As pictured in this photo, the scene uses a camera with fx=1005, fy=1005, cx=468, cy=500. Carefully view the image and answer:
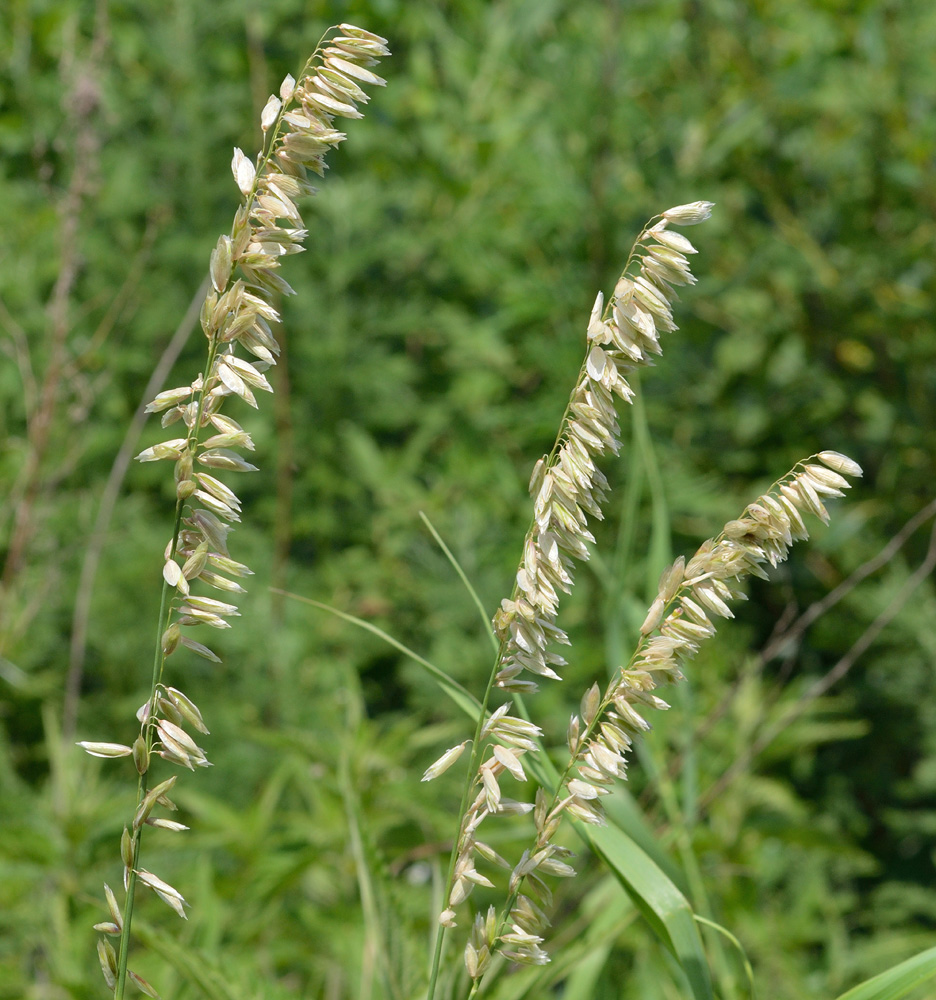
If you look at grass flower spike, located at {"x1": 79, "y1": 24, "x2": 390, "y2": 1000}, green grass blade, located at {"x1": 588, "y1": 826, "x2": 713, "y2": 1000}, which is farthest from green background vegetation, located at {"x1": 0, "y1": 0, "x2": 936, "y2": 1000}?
grass flower spike, located at {"x1": 79, "y1": 24, "x2": 390, "y2": 1000}

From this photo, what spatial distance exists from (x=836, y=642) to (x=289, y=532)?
3.21 feet

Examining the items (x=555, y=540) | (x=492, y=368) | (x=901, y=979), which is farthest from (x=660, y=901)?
(x=492, y=368)

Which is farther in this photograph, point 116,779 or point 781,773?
point 781,773

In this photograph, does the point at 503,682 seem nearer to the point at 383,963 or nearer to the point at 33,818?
the point at 383,963

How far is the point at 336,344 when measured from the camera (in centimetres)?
187

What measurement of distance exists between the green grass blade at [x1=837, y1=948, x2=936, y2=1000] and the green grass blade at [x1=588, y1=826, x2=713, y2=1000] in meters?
0.08

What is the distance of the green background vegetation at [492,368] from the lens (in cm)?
155

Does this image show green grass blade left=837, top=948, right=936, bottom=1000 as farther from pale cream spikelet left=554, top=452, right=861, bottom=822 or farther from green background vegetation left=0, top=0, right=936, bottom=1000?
green background vegetation left=0, top=0, right=936, bottom=1000

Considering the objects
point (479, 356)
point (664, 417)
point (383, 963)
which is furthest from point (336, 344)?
point (383, 963)

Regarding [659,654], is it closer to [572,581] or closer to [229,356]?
[572,581]

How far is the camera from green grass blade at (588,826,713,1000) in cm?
51

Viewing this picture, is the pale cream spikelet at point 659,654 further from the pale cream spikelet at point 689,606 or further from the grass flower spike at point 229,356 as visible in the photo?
the grass flower spike at point 229,356

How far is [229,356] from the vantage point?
42 centimetres

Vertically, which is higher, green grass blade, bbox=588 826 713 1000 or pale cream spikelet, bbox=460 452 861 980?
pale cream spikelet, bbox=460 452 861 980
